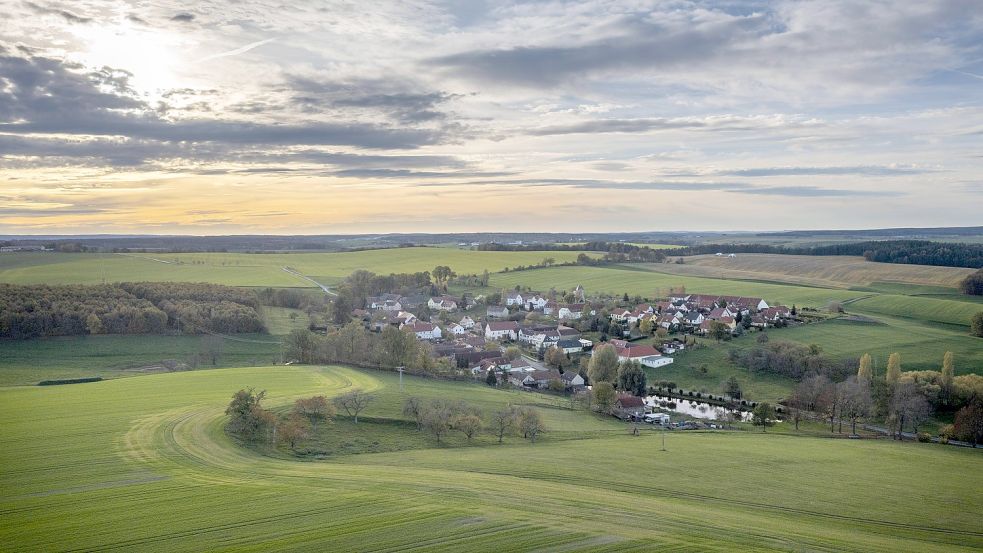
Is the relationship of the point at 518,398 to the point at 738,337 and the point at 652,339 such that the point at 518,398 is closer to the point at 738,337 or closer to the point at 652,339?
the point at 652,339

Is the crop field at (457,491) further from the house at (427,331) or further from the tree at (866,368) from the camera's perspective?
the house at (427,331)

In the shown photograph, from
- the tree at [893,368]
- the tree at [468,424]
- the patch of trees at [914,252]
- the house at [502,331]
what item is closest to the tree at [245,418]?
the tree at [468,424]

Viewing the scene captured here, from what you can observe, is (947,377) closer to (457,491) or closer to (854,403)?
(854,403)

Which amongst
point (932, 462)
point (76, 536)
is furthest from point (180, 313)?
point (932, 462)

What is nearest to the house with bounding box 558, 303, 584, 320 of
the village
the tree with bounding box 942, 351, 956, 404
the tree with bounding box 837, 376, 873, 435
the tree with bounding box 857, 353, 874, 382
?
the village

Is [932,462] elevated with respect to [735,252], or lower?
lower

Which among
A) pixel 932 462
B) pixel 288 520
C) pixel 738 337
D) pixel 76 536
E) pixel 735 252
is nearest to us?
pixel 76 536

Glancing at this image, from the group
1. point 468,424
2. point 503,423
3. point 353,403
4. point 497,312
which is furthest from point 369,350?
point 497,312

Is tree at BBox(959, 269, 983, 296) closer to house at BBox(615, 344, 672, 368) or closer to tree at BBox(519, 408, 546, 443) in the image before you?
Result: house at BBox(615, 344, 672, 368)
